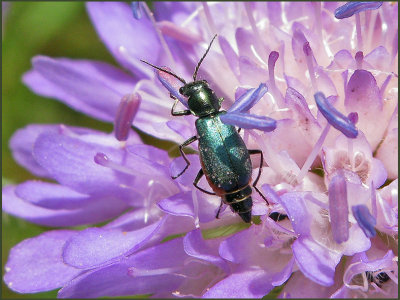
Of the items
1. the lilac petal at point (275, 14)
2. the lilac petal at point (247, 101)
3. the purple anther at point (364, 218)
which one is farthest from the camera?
the lilac petal at point (275, 14)

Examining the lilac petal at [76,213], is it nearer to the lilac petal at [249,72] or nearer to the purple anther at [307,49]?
the lilac petal at [249,72]

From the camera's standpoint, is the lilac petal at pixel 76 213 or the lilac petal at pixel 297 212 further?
the lilac petal at pixel 76 213

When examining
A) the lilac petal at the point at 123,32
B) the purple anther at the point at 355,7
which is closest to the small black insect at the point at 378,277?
the purple anther at the point at 355,7

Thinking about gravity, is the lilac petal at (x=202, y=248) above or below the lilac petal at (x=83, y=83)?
below

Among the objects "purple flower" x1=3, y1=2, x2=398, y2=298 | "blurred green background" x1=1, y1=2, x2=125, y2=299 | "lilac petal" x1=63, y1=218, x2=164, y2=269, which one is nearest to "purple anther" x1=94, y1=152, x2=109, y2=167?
"purple flower" x1=3, y1=2, x2=398, y2=298

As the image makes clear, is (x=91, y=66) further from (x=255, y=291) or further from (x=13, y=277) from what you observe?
(x=255, y=291)

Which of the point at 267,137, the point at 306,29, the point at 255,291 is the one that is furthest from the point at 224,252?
the point at 306,29

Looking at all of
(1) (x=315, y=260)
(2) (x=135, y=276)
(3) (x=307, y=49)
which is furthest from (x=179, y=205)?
(3) (x=307, y=49)

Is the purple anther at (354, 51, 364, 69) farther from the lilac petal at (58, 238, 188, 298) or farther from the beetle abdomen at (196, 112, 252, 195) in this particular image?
the lilac petal at (58, 238, 188, 298)
